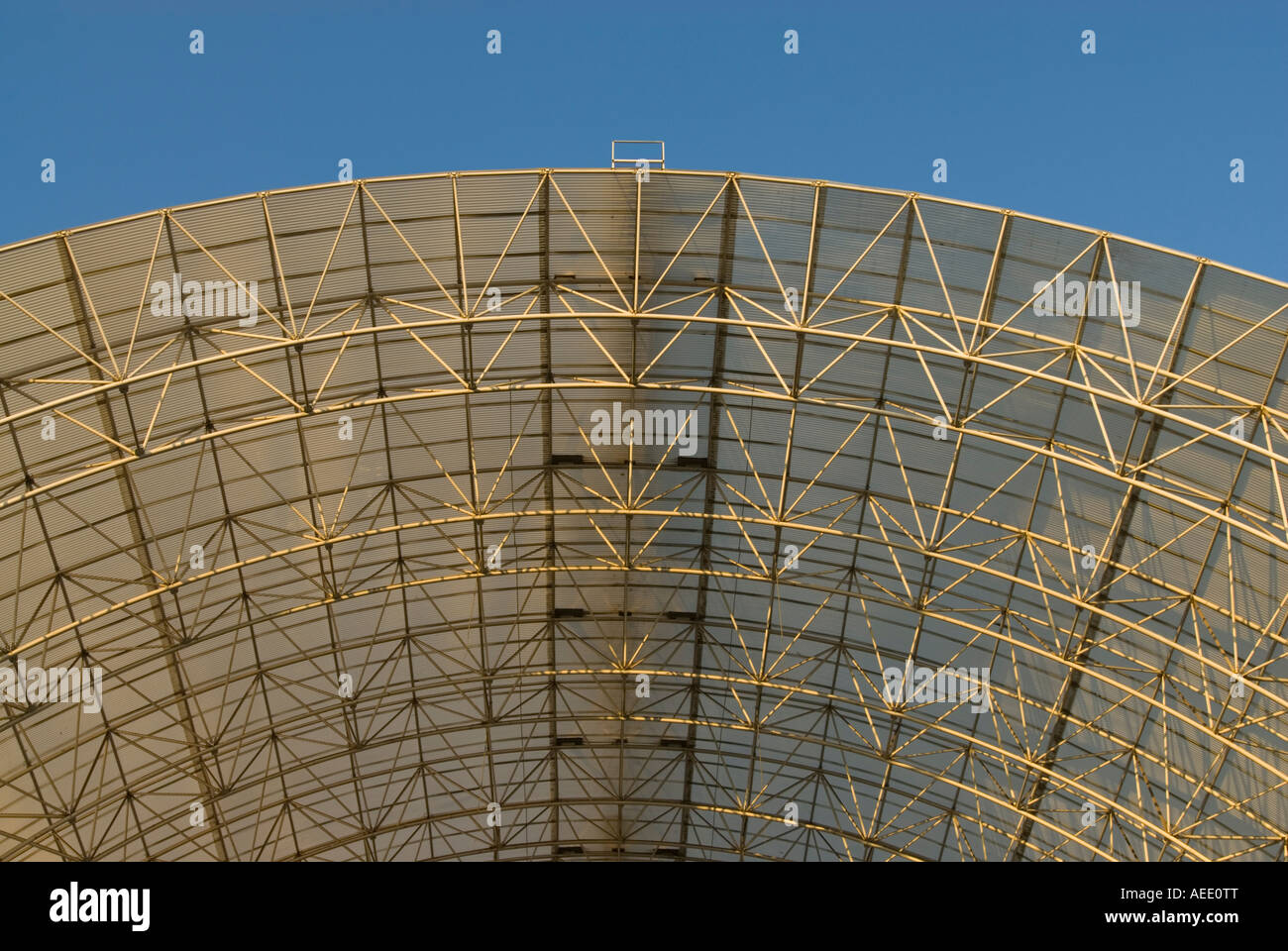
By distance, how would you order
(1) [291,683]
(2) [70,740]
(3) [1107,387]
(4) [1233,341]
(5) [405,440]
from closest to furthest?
(4) [1233,341], (3) [1107,387], (5) [405,440], (2) [70,740], (1) [291,683]

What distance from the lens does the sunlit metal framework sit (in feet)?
93.9

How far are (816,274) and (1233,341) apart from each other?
802cm

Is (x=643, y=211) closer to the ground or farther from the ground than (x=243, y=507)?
farther from the ground

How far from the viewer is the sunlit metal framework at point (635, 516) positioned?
2862 cm

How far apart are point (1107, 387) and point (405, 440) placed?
1522 cm

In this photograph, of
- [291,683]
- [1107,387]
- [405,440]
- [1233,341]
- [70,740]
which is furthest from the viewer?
[291,683]

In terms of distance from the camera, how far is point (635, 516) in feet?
120

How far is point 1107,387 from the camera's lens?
29844 mm

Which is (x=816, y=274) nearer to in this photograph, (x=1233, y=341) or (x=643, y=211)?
(x=643, y=211)
